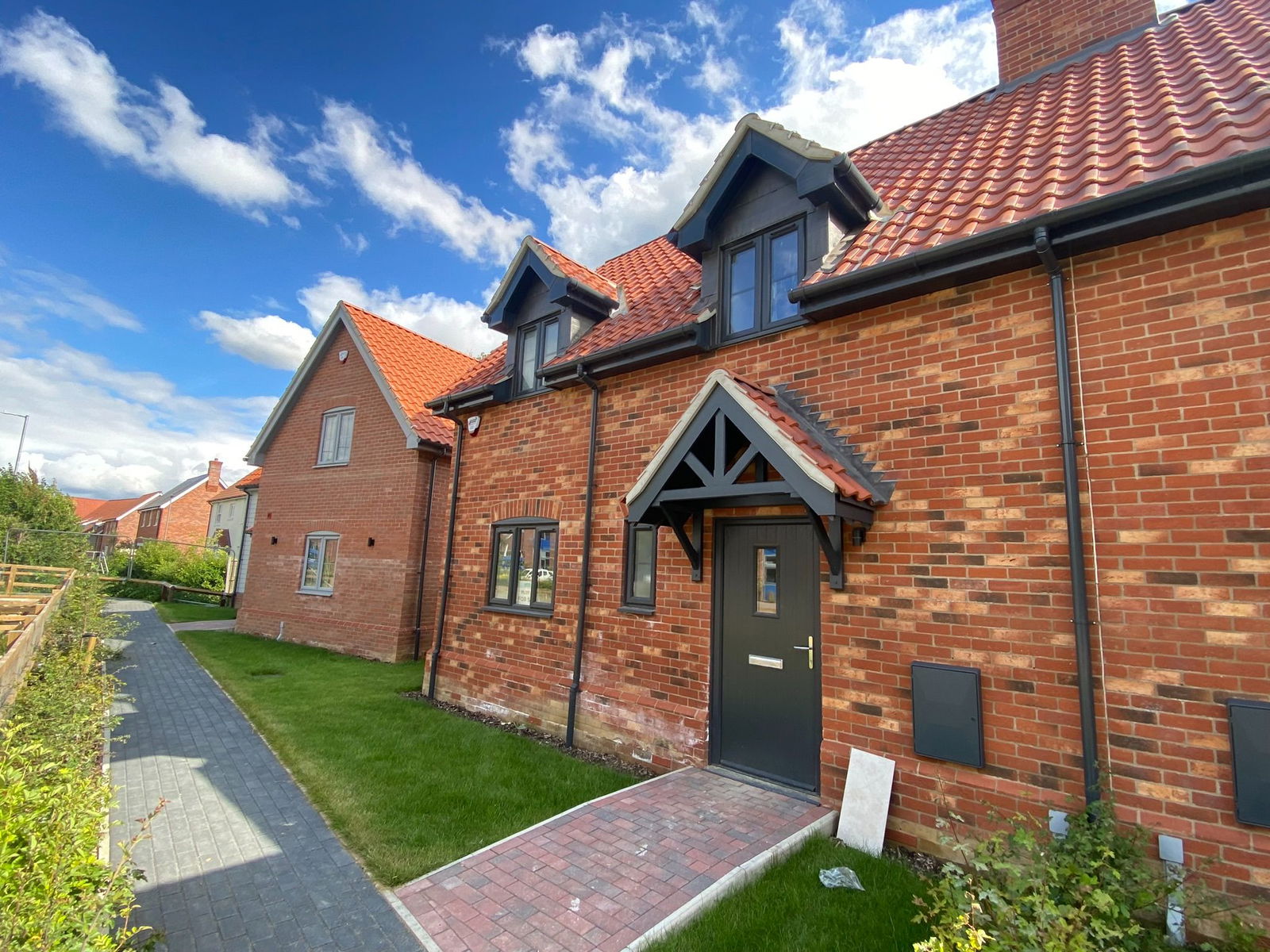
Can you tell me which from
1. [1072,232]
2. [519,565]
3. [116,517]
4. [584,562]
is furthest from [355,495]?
[116,517]

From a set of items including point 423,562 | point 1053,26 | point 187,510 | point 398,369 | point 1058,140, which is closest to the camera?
point 1058,140

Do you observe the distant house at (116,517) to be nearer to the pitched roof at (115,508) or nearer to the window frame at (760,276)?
the pitched roof at (115,508)

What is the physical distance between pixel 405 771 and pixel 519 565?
3.12 m

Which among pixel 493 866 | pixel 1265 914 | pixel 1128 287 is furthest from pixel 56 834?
pixel 1128 287

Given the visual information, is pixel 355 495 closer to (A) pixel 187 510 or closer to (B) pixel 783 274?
(B) pixel 783 274

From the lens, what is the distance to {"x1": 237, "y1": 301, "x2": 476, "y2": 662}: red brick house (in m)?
13.8

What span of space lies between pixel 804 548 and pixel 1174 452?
2732 mm

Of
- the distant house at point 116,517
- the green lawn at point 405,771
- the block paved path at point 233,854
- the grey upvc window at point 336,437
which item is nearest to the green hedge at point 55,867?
the block paved path at point 233,854

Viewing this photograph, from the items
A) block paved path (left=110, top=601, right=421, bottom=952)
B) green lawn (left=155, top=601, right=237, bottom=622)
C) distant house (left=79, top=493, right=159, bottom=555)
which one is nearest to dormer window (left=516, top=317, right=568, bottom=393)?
block paved path (left=110, top=601, right=421, bottom=952)

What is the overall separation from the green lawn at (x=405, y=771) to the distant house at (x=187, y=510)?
142 feet

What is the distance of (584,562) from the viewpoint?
7535 millimetres

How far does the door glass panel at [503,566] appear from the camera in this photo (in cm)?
888

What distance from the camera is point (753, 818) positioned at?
4.93m

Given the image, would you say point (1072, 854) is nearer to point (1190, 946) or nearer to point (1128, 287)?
point (1190, 946)
